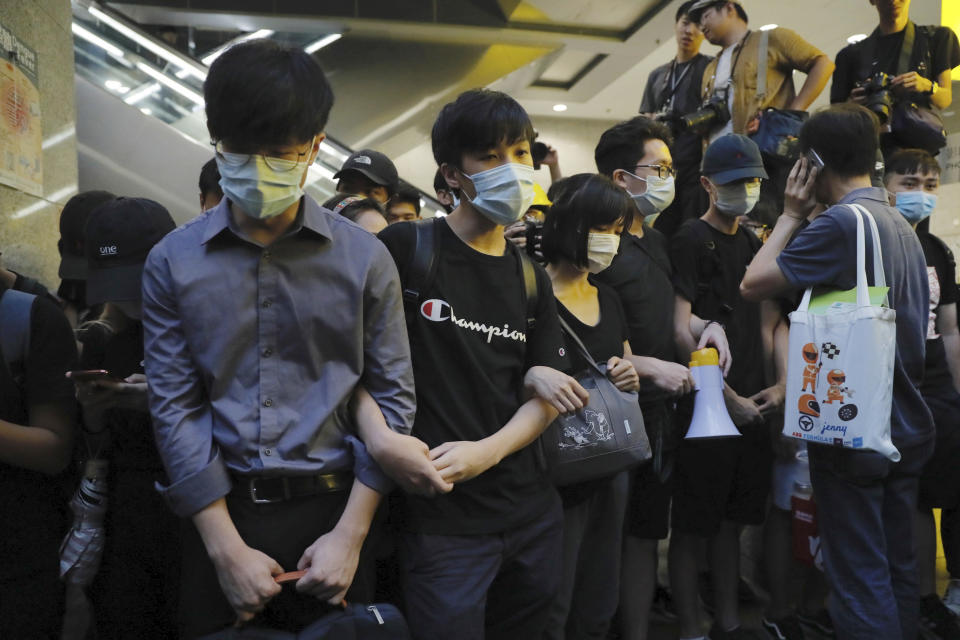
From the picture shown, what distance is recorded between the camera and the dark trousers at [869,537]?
233 cm

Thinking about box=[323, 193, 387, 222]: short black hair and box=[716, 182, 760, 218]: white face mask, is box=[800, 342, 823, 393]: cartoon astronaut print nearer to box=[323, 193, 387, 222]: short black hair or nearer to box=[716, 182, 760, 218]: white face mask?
box=[716, 182, 760, 218]: white face mask

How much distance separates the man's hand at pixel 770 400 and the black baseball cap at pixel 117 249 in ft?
7.64

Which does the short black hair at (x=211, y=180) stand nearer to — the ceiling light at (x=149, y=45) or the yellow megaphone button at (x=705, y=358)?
the yellow megaphone button at (x=705, y=358)

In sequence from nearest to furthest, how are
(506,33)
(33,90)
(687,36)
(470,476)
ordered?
(470,476) → (33,90) → (687,36) → (506,33)

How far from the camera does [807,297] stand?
251cm

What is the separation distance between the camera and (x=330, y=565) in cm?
142

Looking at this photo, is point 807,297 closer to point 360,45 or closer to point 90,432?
point 90,432

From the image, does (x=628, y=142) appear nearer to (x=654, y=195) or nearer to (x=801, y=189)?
(x=654, y=195)

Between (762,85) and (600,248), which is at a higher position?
(762,85)

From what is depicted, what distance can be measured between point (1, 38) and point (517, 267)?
2.46 metres

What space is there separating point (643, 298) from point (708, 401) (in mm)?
474

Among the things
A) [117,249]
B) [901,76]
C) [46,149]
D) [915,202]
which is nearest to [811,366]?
[915,202]

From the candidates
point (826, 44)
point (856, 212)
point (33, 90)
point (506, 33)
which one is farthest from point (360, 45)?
point (856, 212)

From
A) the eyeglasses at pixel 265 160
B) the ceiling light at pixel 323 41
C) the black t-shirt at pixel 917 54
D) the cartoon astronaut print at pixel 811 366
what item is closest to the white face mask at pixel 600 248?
the cartoon astronaut print at pixel 811 366
